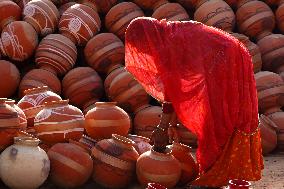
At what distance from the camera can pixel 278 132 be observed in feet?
23.1

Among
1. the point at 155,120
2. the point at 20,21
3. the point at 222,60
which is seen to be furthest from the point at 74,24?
the point at 222,60

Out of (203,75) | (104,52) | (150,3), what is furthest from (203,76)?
(150,3)

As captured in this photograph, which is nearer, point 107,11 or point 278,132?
A: point 278,132

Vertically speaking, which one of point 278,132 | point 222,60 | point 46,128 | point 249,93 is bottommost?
point 278,132

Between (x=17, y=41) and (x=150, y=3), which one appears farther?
(x=150, y=3)

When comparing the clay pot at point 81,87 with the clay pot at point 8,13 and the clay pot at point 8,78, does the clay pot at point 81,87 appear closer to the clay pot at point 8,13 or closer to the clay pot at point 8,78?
the clay pot at point 8,78

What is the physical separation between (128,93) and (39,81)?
119 centimetres

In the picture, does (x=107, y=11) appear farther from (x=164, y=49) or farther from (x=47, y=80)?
(x=164, y=49)

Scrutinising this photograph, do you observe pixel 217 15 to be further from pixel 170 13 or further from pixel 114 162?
pixel 114 162

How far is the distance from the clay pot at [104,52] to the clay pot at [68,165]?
9.01ft

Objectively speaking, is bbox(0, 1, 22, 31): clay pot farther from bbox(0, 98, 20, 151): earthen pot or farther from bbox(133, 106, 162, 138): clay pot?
bbox(0, 98, 20, 151): earthen pot

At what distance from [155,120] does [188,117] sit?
1907 millimetres

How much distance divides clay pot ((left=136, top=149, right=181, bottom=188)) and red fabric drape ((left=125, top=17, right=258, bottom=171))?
11.1 inches

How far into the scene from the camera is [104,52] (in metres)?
7.40
